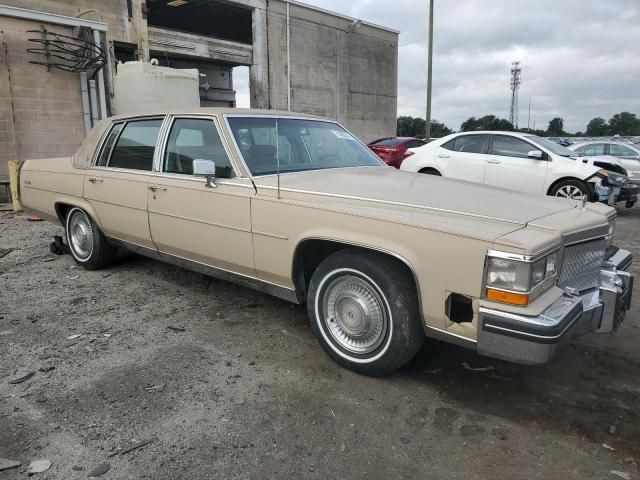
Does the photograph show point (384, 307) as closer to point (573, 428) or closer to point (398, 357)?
point (398, 357)

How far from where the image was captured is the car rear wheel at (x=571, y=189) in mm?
8445

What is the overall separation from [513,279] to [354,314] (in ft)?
3.40

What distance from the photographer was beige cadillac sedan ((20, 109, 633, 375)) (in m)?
2.41

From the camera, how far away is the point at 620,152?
12.5 meters

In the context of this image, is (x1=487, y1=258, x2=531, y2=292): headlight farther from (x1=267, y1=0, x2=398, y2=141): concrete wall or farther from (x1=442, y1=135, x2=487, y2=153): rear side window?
(x1=267, y1=0, x2=398, y2=141): concrete wall

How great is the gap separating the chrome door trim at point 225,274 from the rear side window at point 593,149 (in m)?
12.1

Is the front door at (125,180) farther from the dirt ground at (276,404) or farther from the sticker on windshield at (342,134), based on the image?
the sticker on windshield at (342,134)

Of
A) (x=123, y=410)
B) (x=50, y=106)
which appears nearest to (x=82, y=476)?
(x=123, y=410)

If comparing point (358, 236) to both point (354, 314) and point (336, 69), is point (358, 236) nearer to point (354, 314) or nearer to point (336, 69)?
point (354, 314)

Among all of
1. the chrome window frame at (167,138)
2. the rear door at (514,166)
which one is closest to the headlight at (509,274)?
the chrome window frame at (167,138)

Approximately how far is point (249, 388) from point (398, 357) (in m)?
0.92

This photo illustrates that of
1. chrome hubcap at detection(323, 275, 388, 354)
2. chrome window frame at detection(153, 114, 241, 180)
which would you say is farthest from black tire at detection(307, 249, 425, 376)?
chrome window frame at detection(153, 114, 241, 180)

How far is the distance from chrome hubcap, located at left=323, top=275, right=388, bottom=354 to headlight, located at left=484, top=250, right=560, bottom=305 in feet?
2.36

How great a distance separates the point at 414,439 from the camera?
8.04 ft
